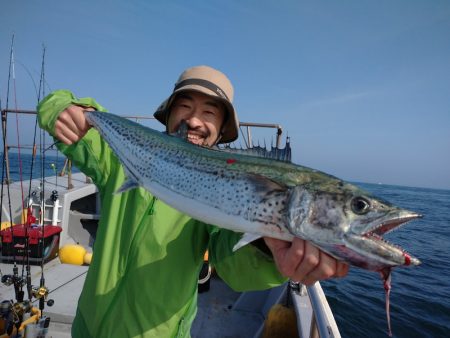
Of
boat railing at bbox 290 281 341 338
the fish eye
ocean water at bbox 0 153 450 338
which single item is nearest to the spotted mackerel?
the fish eye

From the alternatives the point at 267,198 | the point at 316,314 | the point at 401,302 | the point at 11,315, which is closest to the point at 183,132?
the point at 267,198

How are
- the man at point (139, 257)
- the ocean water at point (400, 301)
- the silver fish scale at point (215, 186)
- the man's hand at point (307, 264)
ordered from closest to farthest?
the man's hand at point (307, 264), the silver fish scale at point (215, 186), the man at point (139, 257), the ocean water at point (400, 301)

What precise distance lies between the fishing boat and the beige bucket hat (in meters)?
0.82

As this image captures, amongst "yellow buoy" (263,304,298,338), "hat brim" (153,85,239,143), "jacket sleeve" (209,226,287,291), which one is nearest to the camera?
"jacket sleeve" (209,226,287,291)

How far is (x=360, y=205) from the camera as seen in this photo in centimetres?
182

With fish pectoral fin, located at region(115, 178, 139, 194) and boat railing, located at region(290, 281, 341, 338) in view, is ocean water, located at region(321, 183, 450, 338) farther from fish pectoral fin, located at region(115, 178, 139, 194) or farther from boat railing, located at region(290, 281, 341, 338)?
fish pectoral fin, located at region(115, 178, 139, 194)

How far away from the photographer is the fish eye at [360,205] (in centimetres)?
181

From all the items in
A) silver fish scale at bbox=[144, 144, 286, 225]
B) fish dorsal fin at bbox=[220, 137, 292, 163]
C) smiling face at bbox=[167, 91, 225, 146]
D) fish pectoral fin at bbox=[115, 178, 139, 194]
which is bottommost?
fish pectoral fin at bbox=[115, 178, 139, 194]

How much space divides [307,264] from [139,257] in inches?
51.6

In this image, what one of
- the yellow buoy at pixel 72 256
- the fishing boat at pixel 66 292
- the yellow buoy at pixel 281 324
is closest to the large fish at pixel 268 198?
the fishing boat at pixel 66 292

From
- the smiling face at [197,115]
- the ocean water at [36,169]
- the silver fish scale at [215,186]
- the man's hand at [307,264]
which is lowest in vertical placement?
the ocean water at [36,169]

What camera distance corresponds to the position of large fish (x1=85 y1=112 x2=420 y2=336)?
173cm

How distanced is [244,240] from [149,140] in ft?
4.21

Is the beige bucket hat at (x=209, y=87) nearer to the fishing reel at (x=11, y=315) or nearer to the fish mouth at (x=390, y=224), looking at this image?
the fish mouth at (x=390, y=224)
